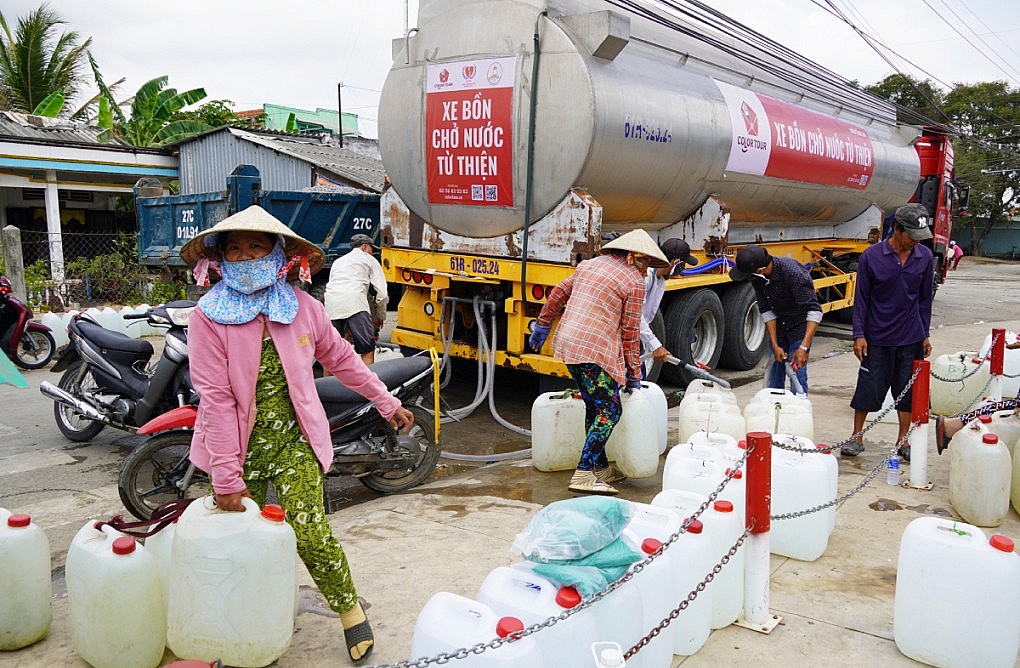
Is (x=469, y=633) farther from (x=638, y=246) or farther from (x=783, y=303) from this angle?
(x=783, y=303)

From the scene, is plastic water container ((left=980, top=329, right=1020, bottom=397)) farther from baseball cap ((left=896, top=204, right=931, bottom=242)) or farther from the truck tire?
the truck tire

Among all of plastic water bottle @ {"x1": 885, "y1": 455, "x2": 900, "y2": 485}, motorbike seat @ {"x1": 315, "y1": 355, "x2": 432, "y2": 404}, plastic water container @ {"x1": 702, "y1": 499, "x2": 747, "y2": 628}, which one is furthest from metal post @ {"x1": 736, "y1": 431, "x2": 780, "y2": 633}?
motorbike seat @ {"x1": 315, "y1": 355, "x2": 432, "y2": 404}

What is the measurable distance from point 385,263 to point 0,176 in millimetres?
11874

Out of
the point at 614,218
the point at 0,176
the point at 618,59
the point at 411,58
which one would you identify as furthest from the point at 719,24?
the point at 0,176

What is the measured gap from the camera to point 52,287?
1203 centimetres

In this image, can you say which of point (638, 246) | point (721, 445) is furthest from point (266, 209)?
point (721, 445)

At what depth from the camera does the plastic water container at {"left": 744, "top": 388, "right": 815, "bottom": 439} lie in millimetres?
5145

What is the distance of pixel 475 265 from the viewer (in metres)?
6.95

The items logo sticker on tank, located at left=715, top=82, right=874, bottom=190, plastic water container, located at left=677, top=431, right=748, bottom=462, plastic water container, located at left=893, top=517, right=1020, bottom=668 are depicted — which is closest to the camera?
plastic water container, located at left=893, top=517, right=1020, bottom=668

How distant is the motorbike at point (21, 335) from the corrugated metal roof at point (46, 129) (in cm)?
946

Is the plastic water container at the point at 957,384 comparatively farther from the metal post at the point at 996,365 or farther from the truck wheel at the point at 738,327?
the truck wheel at the point at 738,327

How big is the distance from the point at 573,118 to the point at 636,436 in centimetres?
255

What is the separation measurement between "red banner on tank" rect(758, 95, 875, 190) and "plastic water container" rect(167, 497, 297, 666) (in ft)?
23.6

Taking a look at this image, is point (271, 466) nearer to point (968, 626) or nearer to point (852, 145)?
point (968, 626)
